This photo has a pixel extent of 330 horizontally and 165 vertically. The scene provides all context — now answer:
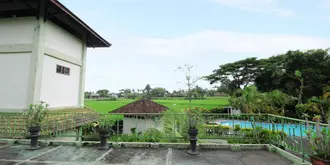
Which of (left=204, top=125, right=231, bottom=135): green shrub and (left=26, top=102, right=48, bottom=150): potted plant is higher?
(left=26, top=102, right=48, bottom=150): potted plant

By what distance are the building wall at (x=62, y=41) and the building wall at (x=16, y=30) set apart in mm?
565

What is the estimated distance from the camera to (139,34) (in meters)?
14.4

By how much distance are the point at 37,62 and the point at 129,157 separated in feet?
17.2

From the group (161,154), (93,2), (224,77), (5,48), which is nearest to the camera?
(161,154)

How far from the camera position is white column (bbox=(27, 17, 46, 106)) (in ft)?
20.0

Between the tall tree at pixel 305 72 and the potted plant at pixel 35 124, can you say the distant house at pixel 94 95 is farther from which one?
the potted plant at pixel 35 124

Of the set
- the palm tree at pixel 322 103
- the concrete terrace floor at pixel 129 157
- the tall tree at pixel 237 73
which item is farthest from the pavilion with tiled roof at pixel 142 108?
the tall tree at pixel 237 73

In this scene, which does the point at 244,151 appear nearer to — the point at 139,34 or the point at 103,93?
the point at 139,34

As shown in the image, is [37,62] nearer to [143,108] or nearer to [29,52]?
[29,52]

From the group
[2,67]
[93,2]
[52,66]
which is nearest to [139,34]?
[93,2]

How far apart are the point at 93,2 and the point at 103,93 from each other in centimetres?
7439

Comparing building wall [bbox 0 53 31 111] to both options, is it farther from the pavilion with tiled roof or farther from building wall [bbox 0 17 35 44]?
the pavilion with tiled roof

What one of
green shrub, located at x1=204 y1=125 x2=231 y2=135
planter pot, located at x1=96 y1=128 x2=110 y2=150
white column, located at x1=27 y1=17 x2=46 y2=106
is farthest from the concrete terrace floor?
green shrub, located at x1=204 y1=125 x2=231 y2=135

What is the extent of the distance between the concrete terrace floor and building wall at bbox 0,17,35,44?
4148mm
